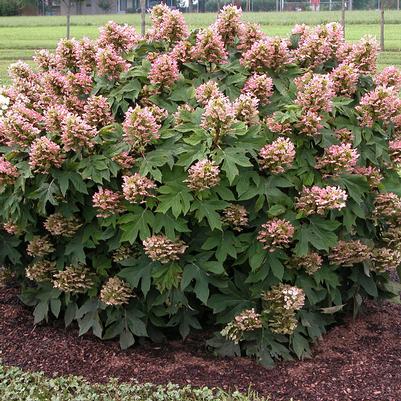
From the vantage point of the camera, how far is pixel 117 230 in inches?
140

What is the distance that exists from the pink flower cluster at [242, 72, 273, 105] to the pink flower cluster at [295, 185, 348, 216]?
584 mm

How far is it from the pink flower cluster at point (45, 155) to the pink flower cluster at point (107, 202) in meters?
0.25

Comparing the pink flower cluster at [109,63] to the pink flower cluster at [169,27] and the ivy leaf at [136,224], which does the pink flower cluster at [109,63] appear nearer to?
the pink flower cluster at [169,27]

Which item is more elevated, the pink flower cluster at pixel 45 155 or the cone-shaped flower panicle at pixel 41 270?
the pink flower cluster at pixel 45 155

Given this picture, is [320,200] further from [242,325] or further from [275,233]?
[242,325]

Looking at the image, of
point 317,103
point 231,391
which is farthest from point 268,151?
point 231,391

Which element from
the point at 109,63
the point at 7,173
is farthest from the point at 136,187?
the point at 109,63

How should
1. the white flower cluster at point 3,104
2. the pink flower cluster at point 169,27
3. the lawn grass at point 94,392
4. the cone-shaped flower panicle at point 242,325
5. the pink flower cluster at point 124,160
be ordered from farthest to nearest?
the white flower cluster at point 3,104, the pink flower cluster at point 169,27, the cone-shaped flower panicle at point 242,325, the pink flower cluster at point 124,160, the lawn grass at point 94,392

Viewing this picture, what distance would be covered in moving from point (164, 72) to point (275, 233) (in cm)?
104

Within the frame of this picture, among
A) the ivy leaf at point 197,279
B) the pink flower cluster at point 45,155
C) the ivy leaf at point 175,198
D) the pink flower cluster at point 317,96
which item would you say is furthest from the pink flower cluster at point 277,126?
the pink flower cluster at point 45,155

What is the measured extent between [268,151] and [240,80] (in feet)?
2.13

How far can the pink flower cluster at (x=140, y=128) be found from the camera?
11.0 ft

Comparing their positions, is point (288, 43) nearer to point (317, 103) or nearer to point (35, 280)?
point (317, 103)

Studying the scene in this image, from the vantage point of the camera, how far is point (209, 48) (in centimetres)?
378
